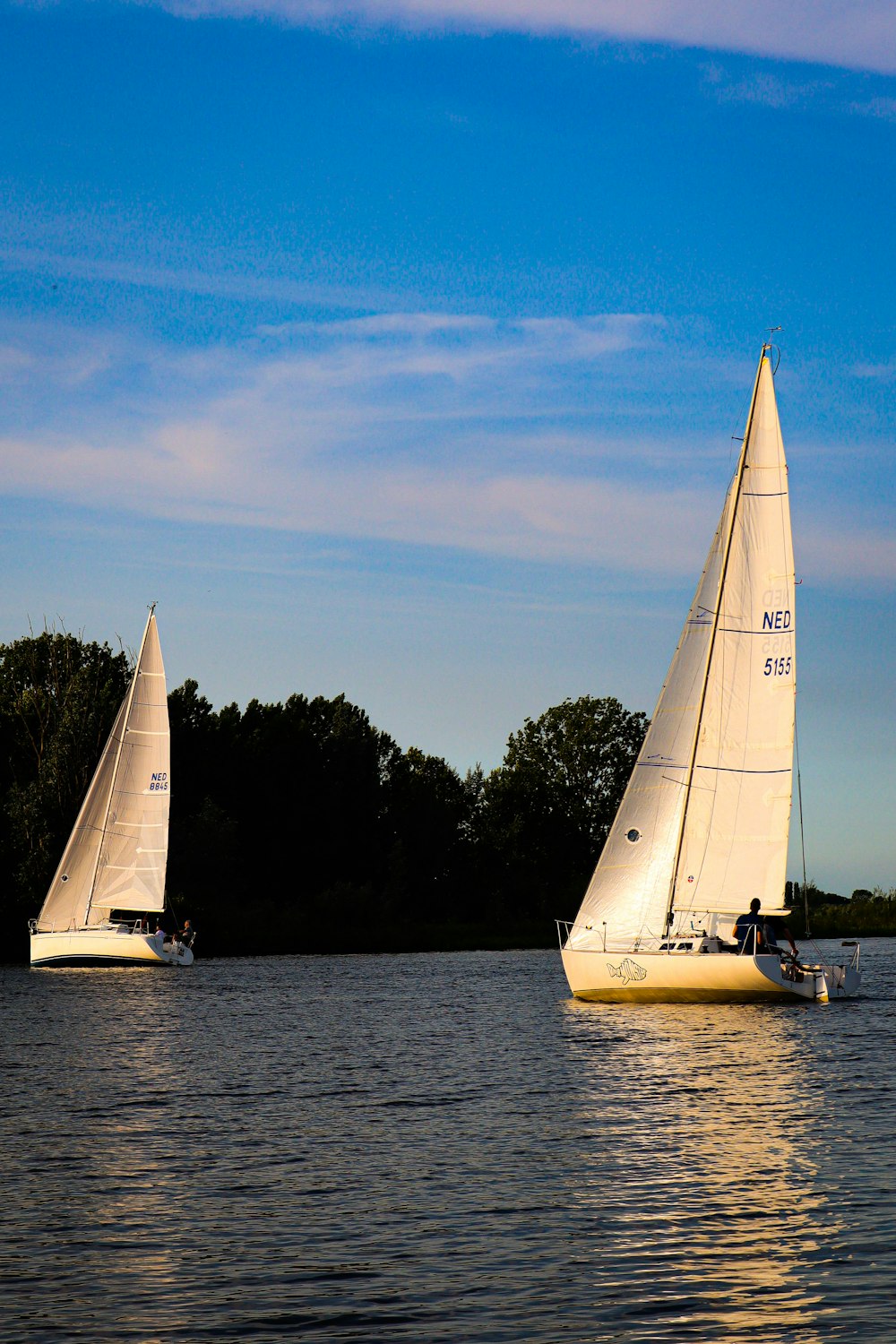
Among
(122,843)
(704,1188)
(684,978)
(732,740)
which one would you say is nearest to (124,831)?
(122,843)

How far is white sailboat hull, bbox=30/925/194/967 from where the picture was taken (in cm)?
6975

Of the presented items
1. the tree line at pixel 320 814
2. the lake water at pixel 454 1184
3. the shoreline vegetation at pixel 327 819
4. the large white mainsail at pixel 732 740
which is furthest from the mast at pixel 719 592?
the tree line at pixel 320 814

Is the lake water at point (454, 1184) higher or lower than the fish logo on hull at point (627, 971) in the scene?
lower

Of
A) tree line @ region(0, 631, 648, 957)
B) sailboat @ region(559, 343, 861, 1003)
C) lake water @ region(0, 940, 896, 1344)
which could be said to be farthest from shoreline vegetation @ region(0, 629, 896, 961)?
lake water @ region(0, 940, 896, 1344)

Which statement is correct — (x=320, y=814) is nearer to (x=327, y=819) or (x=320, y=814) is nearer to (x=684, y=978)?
(x=327, y=819)

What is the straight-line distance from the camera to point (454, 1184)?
20.0 meters

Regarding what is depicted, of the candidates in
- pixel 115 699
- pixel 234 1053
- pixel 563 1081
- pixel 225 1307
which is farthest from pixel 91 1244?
pixel 115 699

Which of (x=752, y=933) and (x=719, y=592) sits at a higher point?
(x=719, y=592)

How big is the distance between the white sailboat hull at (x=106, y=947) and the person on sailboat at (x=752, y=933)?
114 ft

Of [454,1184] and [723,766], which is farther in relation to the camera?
[723,766]

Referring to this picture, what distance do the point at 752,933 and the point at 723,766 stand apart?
490 cm

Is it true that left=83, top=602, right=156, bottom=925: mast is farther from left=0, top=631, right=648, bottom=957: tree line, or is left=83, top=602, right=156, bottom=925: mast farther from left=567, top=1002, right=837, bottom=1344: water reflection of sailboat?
left=567, top=1002, right=837, bottom=1344: water reflection of sailboat

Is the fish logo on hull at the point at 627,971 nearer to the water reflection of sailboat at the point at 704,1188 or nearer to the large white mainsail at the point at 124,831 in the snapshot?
the water reflection of sailboat at the point at 704,1188

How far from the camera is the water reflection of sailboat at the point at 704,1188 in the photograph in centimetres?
1412
